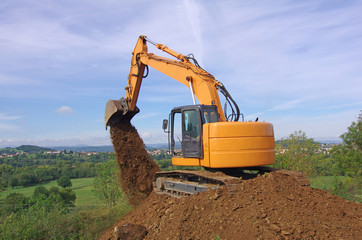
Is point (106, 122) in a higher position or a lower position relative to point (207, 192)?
higher

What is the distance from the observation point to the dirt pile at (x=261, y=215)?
440cm

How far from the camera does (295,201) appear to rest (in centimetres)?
512

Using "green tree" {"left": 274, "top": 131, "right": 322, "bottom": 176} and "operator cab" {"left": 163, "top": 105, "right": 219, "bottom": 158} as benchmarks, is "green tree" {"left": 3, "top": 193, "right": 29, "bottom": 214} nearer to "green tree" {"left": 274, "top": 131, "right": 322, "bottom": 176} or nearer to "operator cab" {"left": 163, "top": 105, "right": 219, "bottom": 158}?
"operator cab" {"left": 163, "top": 105, "right": 219, "bottom": 158}

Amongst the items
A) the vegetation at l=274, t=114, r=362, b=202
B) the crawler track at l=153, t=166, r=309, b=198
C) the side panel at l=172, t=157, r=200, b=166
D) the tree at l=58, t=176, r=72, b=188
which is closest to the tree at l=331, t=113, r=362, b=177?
the vegetation at l=274, t=114, r=362, b=202

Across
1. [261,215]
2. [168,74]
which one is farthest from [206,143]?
[168,74]

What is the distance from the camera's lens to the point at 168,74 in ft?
28.0

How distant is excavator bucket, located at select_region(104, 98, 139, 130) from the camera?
9273mm

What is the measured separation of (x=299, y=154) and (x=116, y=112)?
41.4 ft

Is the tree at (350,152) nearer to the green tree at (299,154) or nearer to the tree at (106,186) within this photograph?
the green tree at (299,154)

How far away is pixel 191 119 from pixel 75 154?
231 feet

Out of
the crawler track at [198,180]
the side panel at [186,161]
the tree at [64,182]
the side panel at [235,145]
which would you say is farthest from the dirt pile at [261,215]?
the tree at [64,182]

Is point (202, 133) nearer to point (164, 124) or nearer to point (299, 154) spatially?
point (164, 124)

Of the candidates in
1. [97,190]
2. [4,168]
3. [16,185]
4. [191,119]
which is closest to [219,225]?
[191,119]

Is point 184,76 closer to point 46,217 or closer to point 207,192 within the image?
point 207,192
